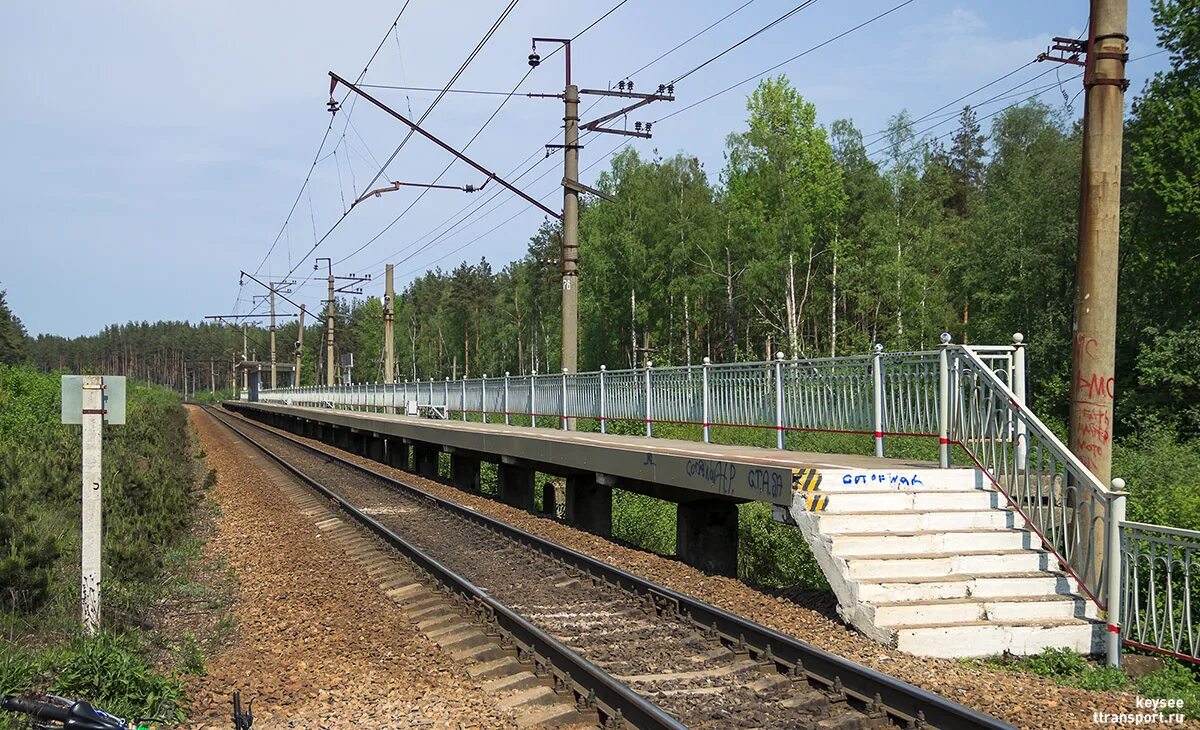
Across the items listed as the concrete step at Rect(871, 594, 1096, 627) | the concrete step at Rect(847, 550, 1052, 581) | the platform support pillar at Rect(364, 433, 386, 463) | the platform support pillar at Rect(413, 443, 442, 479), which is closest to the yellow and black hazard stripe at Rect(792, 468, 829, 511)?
the concrete step at Rect(847, 550, 1052, 581)

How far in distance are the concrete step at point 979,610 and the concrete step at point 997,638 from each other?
9 cm

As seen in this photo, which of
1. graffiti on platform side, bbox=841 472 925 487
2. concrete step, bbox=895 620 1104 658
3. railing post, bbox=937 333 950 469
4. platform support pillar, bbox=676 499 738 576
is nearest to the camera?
concrete step, bbox=895 620 1104 658

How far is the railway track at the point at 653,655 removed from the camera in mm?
6203

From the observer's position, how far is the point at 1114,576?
8070 millimetres

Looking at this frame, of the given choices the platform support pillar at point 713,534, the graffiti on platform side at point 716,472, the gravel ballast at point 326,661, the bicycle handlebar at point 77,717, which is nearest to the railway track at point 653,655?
the gravel ballast at point 326,661

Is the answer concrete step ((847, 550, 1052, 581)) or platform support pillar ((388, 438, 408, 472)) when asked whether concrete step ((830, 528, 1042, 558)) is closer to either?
concrete step ((847, 550, 1052, 581))

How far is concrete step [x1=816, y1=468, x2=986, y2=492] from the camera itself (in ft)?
31.1

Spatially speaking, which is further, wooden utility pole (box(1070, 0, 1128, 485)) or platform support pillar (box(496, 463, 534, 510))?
platform support pillar (box(496, 463, 534, 510))

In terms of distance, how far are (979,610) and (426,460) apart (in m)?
21.8

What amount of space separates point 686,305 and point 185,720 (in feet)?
167

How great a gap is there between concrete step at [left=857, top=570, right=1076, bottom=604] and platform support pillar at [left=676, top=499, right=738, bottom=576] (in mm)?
4355

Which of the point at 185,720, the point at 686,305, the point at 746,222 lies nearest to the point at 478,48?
the point at 185,720

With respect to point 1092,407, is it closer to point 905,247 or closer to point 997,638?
point 997,638

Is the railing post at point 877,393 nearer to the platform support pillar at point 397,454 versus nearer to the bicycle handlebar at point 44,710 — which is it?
the bicycle handlebar at point 44,710
